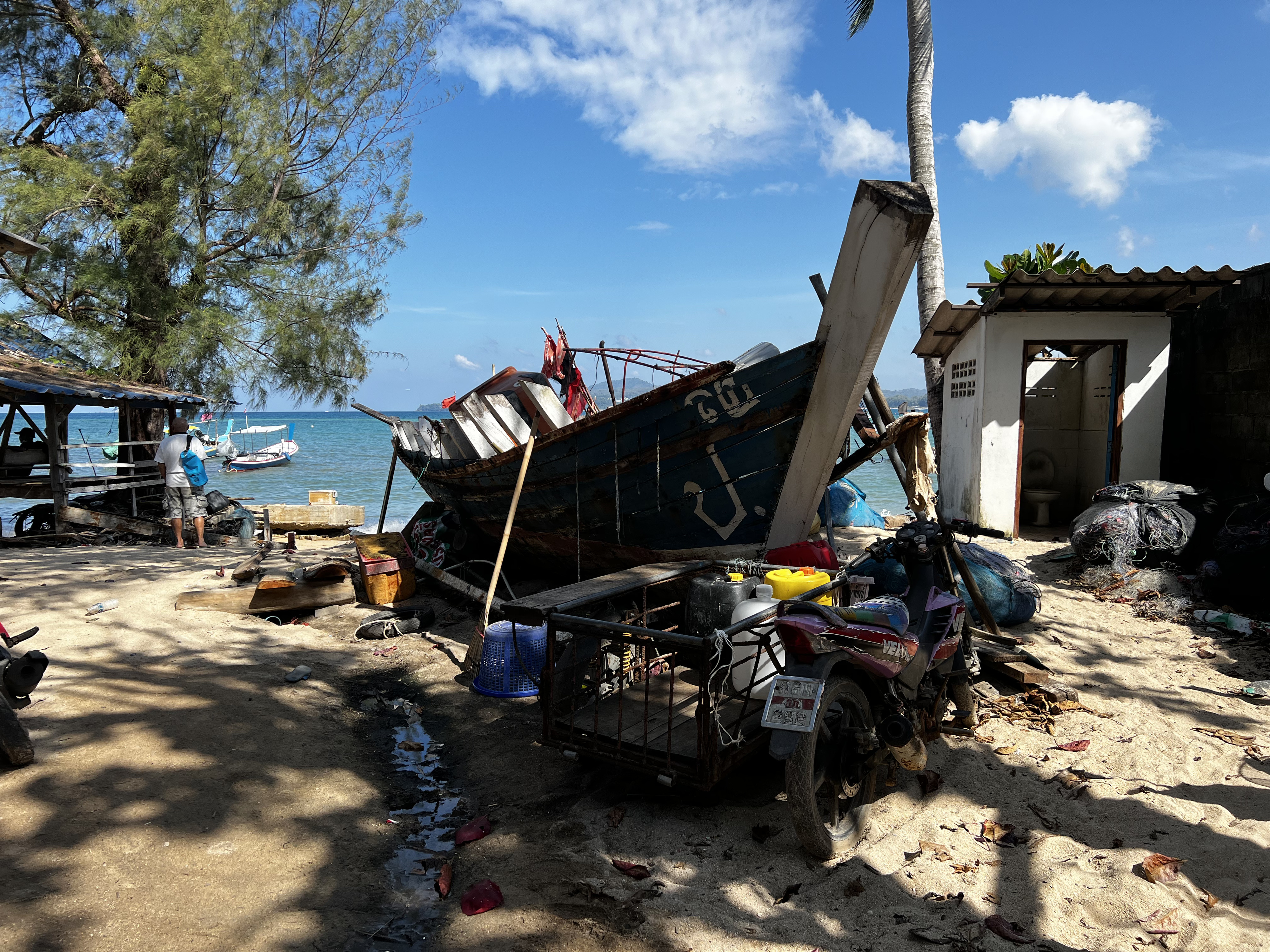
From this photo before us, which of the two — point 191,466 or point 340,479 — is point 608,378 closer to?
point 191,466

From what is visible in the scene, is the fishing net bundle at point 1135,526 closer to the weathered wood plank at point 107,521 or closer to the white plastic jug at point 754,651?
the white plastic jug at point 754,651

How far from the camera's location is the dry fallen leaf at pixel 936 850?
3088mm

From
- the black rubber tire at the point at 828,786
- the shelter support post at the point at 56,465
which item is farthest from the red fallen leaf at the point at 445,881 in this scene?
the shelter support post at the point at 56,465

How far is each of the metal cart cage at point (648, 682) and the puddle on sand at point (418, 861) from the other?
0.66 meters

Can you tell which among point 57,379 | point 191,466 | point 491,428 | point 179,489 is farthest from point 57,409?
point 491,428

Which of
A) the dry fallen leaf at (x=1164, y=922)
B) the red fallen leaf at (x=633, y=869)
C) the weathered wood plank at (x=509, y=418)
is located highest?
the weathered wood plank at (x=509, y=418)

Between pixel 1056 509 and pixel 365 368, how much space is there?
12.1 meters

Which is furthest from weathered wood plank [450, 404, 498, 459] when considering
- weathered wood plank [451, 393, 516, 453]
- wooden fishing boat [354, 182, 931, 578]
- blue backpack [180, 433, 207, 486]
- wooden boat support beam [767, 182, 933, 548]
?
blue backpack [180, 433, 207, 486]

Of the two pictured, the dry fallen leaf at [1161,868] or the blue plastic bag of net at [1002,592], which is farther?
the blue plastic bag of net at [1002,592]

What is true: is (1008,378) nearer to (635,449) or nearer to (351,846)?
(635,449)

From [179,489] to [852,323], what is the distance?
379 inches

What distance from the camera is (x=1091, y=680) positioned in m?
4.99

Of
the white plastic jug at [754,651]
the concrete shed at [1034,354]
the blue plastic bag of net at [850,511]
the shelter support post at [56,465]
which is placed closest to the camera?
A: the white plastic jug at [754,651]

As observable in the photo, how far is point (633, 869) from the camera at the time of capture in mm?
3078
